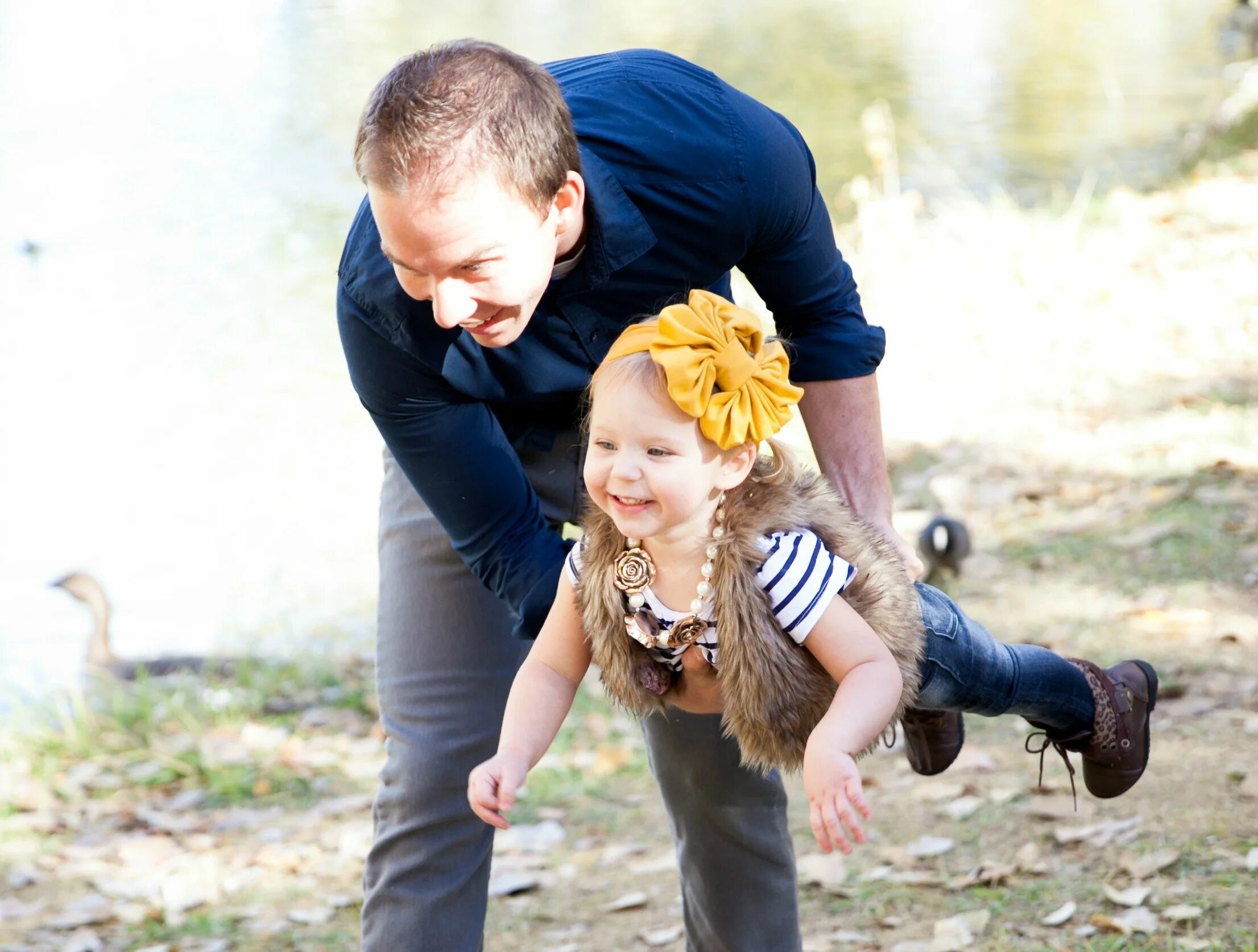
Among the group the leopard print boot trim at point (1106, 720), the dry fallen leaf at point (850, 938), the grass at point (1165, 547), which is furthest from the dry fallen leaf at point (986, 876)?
the grass at point (1165, 547)

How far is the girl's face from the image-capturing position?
190cm

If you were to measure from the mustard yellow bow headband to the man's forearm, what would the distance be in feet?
1.16

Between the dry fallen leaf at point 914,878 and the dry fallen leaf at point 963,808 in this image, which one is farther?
the dry fallen leaf at point 963,808

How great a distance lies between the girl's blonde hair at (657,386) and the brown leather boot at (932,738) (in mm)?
679

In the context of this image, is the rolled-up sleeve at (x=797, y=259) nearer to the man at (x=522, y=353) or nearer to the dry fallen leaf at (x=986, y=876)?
the man at (x=522, y=353)

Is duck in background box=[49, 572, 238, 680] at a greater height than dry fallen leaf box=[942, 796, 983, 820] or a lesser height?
greater

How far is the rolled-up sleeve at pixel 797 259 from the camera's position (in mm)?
2105

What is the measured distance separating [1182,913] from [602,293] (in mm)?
1617

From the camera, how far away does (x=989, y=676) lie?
7.36 feet

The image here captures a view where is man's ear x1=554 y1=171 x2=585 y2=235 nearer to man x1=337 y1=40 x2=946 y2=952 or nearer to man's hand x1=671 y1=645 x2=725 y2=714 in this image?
man x1=337 y1=40 x2=946 y2=952

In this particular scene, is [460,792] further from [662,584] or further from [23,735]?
[23,735]

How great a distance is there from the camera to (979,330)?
6.53 metres

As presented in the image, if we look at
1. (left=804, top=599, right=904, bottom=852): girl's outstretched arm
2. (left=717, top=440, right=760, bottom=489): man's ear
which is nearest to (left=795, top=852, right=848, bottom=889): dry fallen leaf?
(left=804, top=599, right=904, bottom=852): girl's outstretched arm

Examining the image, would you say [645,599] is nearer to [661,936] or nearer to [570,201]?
[570,201]
